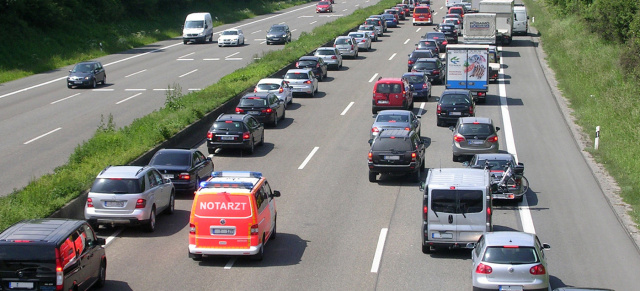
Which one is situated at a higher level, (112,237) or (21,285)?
(21,285)

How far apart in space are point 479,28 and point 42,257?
4756 cm

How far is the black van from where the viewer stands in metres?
13.8

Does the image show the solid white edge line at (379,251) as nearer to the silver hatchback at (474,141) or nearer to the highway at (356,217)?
the highway at (356,217)

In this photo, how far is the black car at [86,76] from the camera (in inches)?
1811

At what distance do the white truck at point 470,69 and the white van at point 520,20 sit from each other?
27223 millimetres

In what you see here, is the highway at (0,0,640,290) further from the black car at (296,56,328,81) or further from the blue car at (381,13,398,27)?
the blue car at (381,13,398,27)

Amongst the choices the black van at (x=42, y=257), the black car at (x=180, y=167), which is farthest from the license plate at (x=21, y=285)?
the black car at (x=180, y=167)

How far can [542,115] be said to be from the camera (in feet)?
127

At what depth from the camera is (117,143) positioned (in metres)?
28.8

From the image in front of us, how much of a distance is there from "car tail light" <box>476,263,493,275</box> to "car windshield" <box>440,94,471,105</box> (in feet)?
69.1

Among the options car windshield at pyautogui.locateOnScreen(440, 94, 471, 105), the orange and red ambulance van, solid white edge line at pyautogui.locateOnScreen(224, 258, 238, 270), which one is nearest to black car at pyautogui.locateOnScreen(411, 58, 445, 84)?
car windshield at pyautogui.locateOnScreen(440, 94, 471, 105)

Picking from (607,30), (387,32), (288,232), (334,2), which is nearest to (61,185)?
(288,232)

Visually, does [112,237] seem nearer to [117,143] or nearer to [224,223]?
[224,223]

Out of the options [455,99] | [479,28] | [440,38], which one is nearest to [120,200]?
[455,99]
